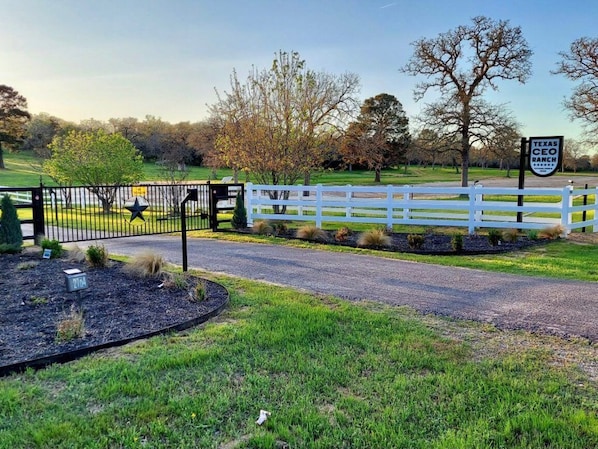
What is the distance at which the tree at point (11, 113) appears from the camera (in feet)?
171

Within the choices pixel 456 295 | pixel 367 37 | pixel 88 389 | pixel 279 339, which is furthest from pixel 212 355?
pixel 367 37

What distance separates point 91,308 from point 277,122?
36.2 ft

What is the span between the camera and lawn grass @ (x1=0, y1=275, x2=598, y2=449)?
8.43ft

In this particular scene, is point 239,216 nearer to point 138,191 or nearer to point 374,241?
point 138,191

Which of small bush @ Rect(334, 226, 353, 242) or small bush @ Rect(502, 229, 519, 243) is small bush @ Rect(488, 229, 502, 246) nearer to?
small bush @ Rect(502, 229, 519, 243)

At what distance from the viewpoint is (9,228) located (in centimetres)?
832

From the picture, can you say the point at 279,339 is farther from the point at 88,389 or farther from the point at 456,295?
the point at 456,295

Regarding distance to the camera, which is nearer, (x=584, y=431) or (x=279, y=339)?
(x=584, y=431)

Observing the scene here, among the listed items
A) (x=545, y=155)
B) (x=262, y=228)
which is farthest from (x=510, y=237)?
(x=262, y=228)

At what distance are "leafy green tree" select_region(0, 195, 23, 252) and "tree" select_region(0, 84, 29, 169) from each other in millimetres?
53671

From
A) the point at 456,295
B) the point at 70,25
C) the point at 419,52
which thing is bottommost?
the point at 456,295

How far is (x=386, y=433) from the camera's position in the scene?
8.47ft

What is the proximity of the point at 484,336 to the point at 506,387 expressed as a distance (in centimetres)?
111

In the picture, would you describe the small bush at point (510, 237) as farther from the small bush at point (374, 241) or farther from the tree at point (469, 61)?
the tree at point (469, 61)
